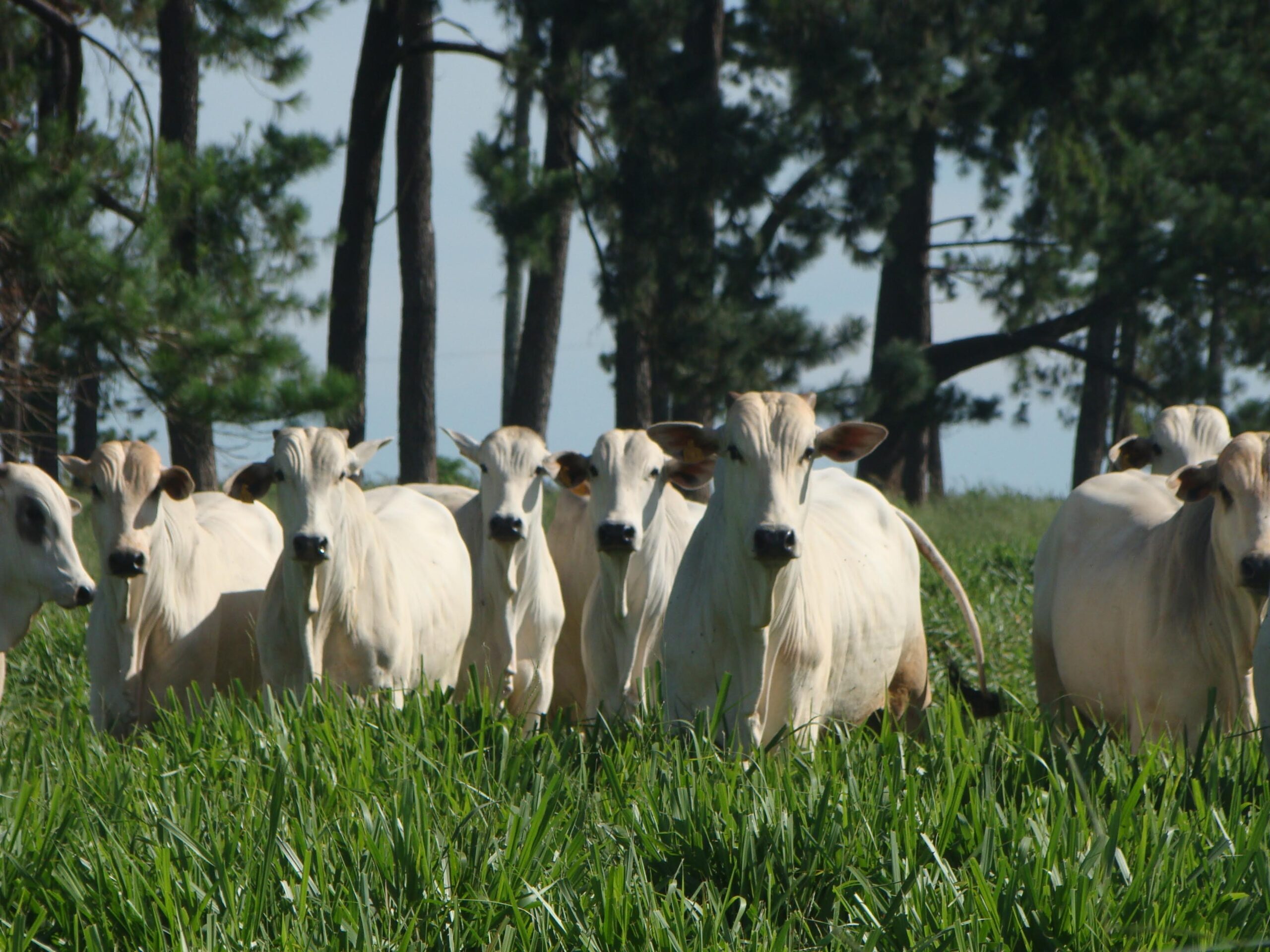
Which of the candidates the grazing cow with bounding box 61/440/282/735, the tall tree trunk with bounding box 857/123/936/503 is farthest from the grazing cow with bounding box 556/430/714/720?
the tall tree trunk with bounding box 857/123/936/503

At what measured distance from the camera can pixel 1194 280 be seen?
1677cm

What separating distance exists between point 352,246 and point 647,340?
Answer: 126 inches

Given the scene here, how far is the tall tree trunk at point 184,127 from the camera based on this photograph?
11.6 meters

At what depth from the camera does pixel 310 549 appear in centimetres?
586

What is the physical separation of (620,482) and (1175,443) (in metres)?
3.28

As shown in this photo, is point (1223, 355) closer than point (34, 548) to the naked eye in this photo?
No

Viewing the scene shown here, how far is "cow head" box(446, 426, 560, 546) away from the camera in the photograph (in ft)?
23.9

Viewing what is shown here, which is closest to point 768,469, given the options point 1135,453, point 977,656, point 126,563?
point 977,656

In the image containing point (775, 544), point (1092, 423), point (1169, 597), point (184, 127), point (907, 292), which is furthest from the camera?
point (1092, 423)

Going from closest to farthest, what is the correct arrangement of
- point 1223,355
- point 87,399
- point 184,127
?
point 87,399 → point 184,127 → point 1223,355

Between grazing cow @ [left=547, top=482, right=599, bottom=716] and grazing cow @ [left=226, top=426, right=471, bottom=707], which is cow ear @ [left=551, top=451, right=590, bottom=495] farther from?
grazing cow @ [left=226, top=426, right=471, bottom=707]

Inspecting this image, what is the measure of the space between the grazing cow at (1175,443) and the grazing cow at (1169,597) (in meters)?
1.59

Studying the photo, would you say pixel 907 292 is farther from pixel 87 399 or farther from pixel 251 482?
pixel 251 482

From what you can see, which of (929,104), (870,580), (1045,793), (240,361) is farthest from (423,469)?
(1045,793)
